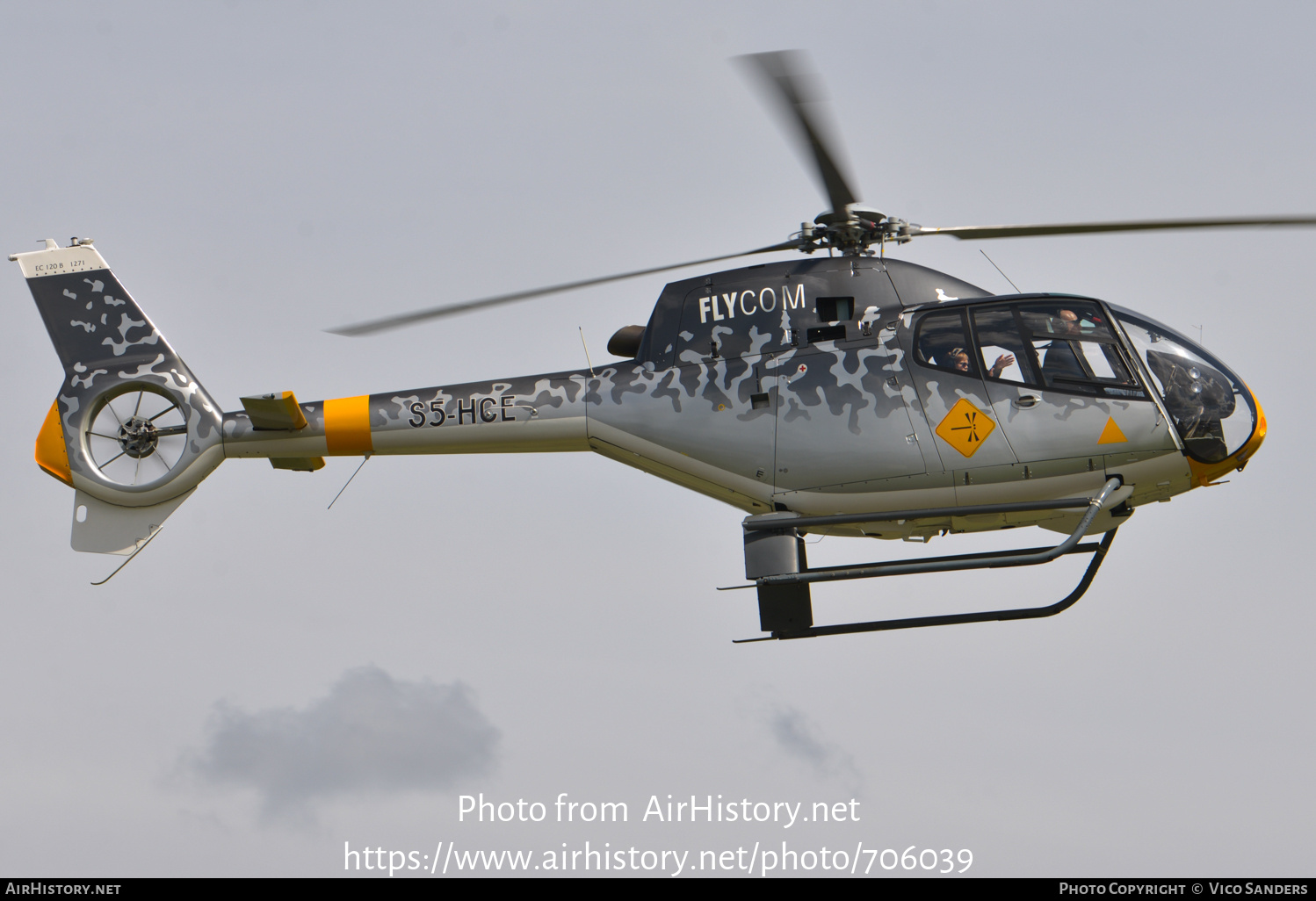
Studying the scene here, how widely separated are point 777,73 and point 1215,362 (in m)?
6.27

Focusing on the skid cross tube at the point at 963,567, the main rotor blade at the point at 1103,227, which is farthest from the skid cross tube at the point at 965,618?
the main rotor blade at the point at 1103,227

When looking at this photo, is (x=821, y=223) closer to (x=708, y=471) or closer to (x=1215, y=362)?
(x=708, y=471)

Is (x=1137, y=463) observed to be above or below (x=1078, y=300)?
below

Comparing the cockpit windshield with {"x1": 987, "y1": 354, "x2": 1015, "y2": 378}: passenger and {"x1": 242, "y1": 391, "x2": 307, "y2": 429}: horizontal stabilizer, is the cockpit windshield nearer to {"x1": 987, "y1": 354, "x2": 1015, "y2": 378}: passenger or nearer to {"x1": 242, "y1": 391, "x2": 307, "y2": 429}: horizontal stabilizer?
{"x1": 987, "y1": 354, "x2": 1015, "y2": 378}: passenger

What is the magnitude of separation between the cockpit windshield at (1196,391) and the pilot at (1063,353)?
0.57m

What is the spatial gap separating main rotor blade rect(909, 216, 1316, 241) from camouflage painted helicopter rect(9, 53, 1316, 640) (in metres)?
0.03

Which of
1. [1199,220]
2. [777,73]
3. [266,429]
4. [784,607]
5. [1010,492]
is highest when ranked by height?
[777,73]

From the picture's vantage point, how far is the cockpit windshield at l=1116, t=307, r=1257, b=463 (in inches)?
623

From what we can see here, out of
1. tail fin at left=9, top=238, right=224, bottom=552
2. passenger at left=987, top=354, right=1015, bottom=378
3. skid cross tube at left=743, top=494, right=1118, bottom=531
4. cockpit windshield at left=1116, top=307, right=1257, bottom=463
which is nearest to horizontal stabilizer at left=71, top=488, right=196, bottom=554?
tail fin at left=9, top=238, right=224, bottom=552

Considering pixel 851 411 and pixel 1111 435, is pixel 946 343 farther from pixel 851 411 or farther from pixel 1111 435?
pixel 1111 435

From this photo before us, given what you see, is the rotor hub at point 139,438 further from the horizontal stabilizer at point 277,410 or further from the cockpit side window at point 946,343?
the cockpit side window at point 946,343

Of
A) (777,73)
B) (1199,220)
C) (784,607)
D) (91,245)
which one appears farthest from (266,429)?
(1199,220)

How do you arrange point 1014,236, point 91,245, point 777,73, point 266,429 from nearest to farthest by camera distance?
point 777,73, point 1014,236, point 266,429, point 91,245

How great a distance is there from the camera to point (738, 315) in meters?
17.4
